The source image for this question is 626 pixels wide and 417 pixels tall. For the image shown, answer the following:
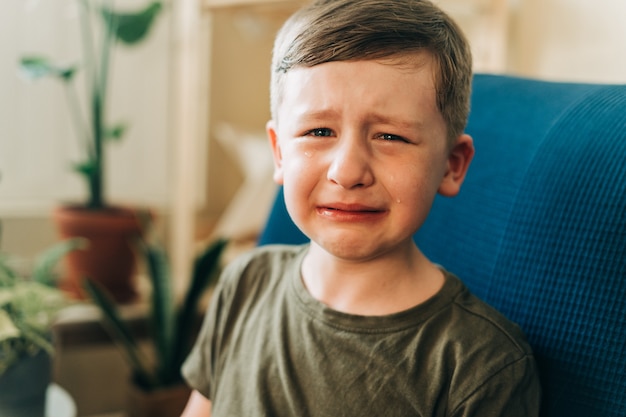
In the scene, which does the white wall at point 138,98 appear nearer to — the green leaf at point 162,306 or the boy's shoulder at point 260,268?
the green leaf at point 162,306

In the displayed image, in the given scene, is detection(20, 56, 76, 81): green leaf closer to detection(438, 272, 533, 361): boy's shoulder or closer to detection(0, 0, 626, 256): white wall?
detection(0, 0, 626, 256): white wall

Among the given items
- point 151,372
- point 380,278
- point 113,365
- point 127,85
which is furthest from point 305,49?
point 113,365

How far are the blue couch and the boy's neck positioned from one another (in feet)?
0.35

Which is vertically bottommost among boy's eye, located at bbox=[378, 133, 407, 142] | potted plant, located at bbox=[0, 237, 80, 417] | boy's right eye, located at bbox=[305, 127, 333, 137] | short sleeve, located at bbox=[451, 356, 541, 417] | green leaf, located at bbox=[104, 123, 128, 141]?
potted plant, located at bbox=[0, 237, 80, 417]

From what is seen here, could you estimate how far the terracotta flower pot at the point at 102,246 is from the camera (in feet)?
6.47

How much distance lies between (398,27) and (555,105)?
0.29 metres

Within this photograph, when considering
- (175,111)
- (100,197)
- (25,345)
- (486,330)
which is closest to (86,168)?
(100,197)

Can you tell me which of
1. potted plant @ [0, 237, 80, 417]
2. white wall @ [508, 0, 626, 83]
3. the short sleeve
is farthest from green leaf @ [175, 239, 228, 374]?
the short sleeve

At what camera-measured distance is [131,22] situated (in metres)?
2.04

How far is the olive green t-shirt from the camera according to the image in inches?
29.1

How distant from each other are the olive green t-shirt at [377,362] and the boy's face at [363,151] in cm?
10

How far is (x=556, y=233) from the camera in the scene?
0.81 metres

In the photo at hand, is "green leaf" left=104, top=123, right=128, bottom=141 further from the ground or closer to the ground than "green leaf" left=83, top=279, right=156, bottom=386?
further from the ground

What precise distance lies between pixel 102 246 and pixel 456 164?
1.46 meters
